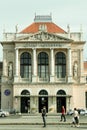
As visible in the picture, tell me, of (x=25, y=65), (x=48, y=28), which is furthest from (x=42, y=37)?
(x=48, y=28)

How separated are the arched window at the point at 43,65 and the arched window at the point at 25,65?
2.12 m

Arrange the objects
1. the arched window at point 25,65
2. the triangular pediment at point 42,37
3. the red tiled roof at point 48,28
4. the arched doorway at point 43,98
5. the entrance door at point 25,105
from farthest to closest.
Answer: the red tiled roof at point 48,28
the arched window at point 25,65
the triangular pediment at point 42,37
the arched doorway at point 43,98
the entrance door at point 25,105

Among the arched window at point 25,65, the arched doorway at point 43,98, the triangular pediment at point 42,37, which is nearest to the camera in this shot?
the arched doorway at point 43,98

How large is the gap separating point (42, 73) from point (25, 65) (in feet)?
12.5

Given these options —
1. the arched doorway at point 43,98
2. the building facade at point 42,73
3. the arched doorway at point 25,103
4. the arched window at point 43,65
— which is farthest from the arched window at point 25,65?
the arched doorway at point 43,98

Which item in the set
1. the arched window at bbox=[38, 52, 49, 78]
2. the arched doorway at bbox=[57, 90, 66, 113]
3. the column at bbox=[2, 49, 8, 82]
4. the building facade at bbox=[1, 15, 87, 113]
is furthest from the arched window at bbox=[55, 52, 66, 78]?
the column at bbox=[2, 49, 8, 82]

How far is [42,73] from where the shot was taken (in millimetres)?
93125

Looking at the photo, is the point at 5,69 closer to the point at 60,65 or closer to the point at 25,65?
the point at 25,65

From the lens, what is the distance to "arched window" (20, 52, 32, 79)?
305 feet

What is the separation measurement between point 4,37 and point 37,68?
9.80 m

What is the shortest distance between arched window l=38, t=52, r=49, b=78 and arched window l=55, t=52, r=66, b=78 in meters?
2.03

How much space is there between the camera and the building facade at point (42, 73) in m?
91.8

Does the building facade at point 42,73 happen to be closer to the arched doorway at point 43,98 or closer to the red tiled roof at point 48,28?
the arched doorway at point 43,98

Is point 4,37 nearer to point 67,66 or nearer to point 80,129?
point 67,66
